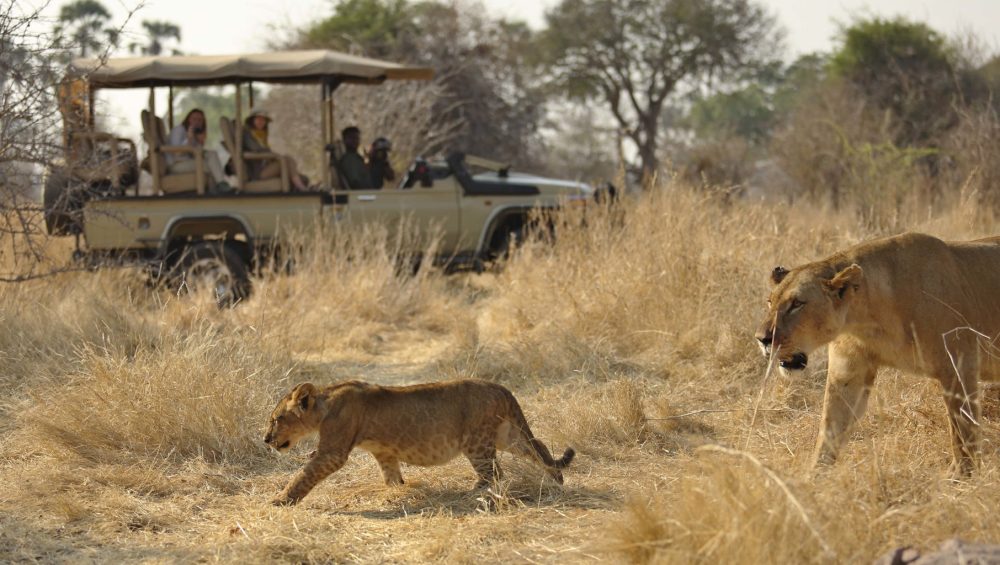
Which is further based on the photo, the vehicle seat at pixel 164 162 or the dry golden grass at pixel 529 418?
the vehicle seat at pixel 164 162

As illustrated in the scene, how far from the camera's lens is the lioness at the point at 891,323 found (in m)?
5.26

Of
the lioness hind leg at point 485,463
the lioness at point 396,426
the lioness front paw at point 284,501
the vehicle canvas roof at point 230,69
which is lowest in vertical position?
the lioness front paw at point 284,501

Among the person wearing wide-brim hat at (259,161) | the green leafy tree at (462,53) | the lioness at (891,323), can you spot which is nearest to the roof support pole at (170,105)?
the person wearing wide-brim hat at (259,161)

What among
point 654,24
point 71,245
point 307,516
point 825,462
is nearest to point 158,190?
point 71,245

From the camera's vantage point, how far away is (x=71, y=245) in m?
13.0

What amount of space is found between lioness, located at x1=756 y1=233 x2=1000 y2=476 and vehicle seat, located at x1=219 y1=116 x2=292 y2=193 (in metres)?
7.80

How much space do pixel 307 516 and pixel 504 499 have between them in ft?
2.77

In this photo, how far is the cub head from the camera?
5.46 m

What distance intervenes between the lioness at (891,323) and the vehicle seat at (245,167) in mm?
7802

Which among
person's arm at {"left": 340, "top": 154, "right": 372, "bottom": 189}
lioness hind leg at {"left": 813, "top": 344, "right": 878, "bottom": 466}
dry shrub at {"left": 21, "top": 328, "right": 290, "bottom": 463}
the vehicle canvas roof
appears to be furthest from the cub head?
person's arm at {"left": 340, "top": 154, "right": 372, "bottom": 189}

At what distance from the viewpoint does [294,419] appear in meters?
5.47

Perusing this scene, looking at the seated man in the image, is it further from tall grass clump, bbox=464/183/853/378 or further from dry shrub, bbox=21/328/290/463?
dry shrub, bbox=21/328/290/463

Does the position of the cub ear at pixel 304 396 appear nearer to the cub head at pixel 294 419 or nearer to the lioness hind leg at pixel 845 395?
the cub head at pixel 294 419

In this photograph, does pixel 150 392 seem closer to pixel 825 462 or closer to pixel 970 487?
pixel 825 462
